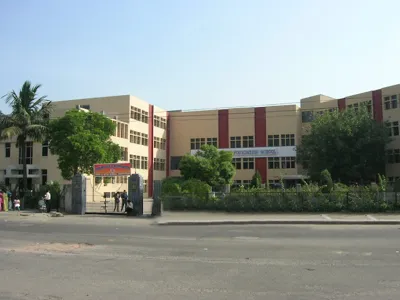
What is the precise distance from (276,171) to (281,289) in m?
50.2

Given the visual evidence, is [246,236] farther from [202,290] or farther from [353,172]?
[353,172]

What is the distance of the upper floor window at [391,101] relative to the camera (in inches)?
1847

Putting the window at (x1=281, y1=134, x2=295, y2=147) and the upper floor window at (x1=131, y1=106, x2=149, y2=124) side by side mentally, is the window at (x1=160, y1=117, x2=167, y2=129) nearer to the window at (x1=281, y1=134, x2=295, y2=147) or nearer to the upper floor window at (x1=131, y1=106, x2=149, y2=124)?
the upper floor window at (x1=131, y1=106, x2=149, y2=124)

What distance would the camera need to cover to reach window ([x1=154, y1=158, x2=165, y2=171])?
59.0 meters

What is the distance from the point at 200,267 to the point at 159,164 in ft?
168

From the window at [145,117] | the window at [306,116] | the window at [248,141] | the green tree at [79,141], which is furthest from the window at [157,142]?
the green tree at [79,141]

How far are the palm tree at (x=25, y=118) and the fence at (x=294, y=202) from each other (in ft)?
46.2

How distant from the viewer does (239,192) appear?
86.5 feet

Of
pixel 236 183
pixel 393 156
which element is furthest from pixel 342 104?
pixel 236 183

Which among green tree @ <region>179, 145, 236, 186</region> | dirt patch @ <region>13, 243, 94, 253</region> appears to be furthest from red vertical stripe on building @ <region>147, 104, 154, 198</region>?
dirt patch @ <region>13, 243, 94, 253</region>

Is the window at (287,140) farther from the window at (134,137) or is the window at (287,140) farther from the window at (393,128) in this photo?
the window at (134,137)

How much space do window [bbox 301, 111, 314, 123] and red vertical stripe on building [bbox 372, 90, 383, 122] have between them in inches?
364

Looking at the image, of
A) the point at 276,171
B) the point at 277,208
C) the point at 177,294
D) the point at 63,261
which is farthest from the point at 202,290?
the point at 276,171

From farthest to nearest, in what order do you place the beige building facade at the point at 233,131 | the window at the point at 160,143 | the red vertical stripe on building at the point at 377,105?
the window at the point at 160,143, the beige building facade at the point at 233,131, the red vertical stripe on building at the point at 377,105
